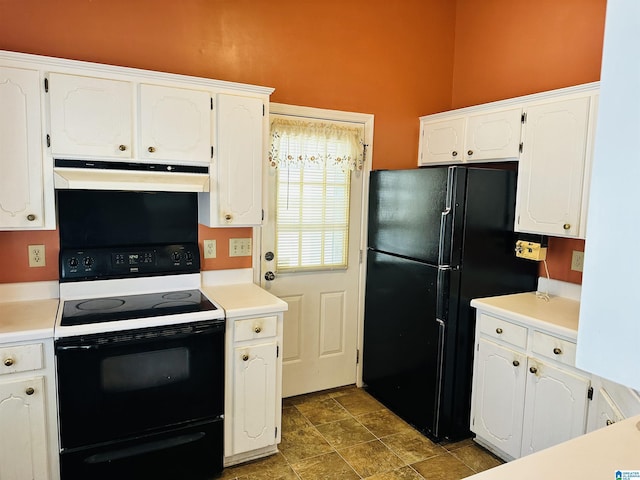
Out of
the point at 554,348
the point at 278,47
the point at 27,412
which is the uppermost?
the point at 278,47

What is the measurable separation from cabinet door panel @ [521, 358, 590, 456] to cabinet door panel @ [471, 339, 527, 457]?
0.17ft

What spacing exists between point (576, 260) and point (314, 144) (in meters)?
1.82

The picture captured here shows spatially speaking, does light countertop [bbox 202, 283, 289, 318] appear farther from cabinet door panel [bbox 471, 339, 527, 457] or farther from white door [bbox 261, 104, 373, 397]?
cabinet door panel [bbox 471, 339, 527, 457]

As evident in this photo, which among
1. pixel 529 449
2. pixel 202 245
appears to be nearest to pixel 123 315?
pixel 202 245

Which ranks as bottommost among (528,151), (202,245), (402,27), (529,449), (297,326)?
(529,449)

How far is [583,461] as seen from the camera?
1191 mm

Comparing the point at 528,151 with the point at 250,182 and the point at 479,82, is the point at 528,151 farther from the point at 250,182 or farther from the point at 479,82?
the point at 250,182

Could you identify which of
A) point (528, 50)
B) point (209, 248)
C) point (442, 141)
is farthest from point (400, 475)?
point (528, 50)

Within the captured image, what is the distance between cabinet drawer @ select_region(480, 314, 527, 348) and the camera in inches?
96.8

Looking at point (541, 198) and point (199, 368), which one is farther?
point (541, 198)

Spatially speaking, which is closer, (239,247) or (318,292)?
(239,247)

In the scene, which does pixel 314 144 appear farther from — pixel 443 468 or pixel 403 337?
pixel 443 468

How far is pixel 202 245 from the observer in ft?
9.45

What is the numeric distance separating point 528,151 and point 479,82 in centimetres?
105
